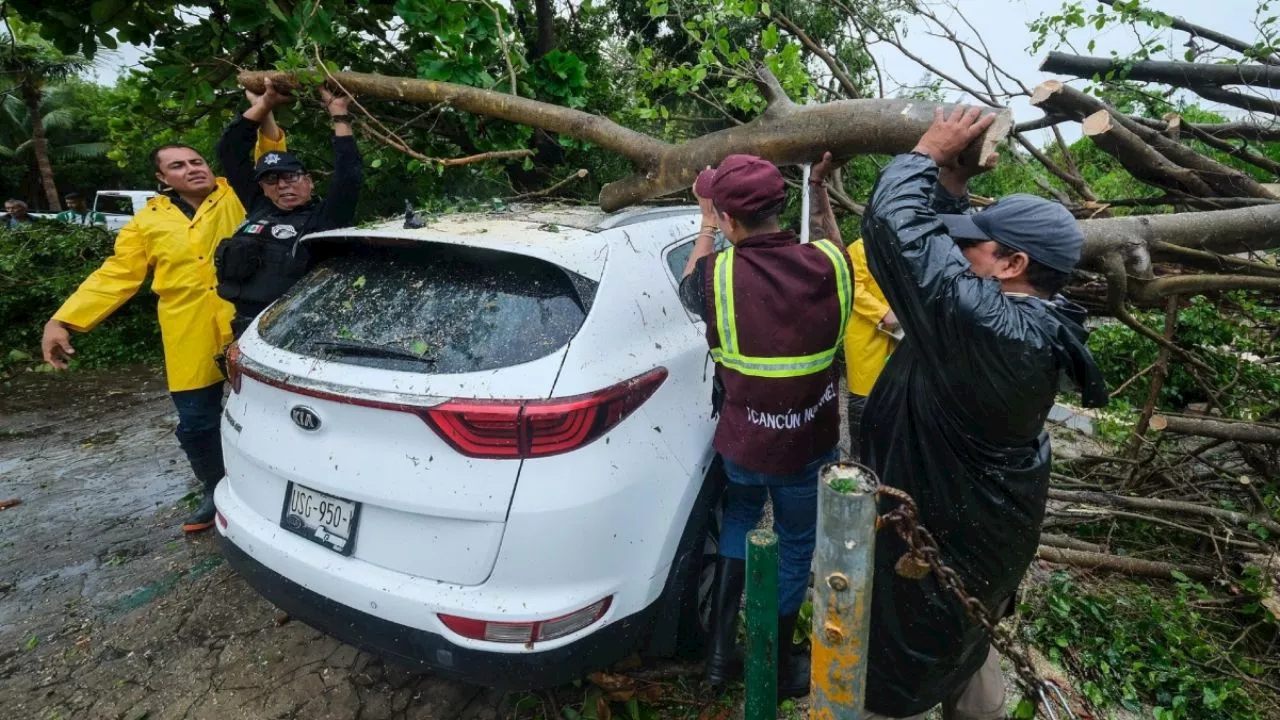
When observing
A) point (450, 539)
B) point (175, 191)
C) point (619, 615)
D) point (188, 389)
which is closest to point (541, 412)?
point (450, 539)

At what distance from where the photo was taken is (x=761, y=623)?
1545 mm

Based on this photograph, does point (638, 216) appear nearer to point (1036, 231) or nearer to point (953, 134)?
point (953, 134)

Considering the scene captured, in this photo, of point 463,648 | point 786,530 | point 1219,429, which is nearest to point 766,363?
point 786,530

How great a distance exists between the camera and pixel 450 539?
1.78 metres

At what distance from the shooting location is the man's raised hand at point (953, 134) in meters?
1.66

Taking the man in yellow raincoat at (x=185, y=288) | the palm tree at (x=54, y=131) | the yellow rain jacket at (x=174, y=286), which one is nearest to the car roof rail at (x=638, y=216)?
the man in yellow raincoat at (x=185, y=288)

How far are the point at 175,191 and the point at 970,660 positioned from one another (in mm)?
4216

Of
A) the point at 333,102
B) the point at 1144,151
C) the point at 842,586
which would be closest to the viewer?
the point at 842,586

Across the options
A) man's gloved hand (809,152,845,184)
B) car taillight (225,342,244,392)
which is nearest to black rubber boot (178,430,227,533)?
car taillight (225,342,244,392)

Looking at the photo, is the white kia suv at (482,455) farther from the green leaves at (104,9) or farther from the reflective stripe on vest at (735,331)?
the green leaves at (104,9)

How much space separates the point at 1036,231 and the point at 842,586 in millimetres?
946

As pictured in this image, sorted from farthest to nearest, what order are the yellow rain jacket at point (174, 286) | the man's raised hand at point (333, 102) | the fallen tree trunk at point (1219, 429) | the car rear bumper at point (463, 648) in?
the man's raised hand at point (333, 102)
the yellow rain jacket at point (174, 286)
the fallen tree trunk at point (1219, 429)
the car rear bumper at point (463, 648)

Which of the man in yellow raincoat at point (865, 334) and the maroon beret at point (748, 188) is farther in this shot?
the man in yellow raincoat at point (865, 334)

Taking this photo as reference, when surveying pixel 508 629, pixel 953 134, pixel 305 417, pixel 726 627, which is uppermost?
pixel 953 134
